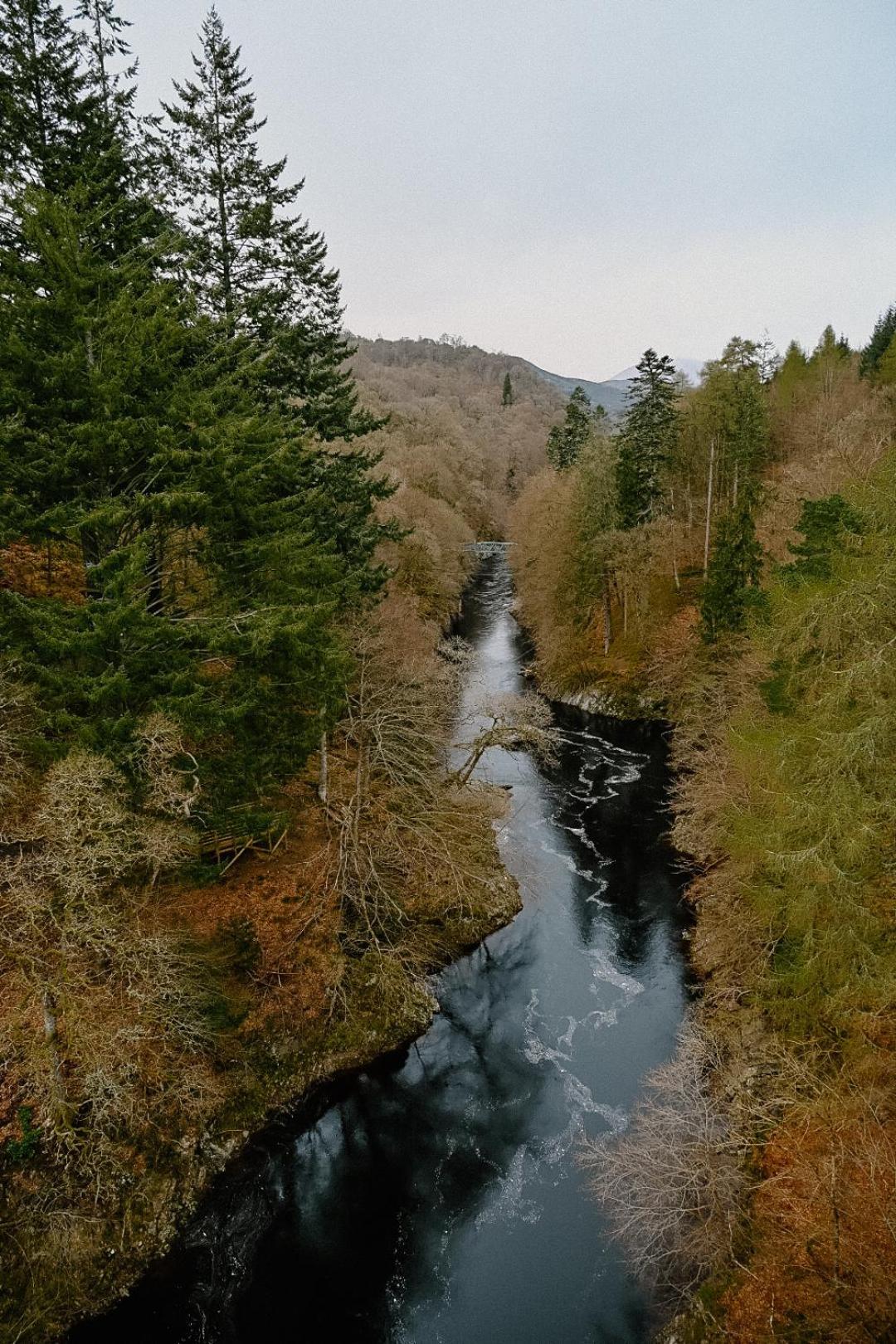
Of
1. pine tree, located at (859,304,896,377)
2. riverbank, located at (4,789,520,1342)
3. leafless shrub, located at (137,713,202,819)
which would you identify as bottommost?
riverbank, located at (4,789,520,1342)

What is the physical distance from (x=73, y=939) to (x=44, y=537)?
23.3 feet

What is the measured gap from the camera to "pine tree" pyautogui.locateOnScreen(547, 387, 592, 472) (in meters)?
58.3

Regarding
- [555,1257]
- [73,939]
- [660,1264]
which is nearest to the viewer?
[73,939]

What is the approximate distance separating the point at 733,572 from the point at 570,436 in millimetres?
35814

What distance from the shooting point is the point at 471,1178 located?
47.2 ft

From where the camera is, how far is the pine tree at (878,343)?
226ft

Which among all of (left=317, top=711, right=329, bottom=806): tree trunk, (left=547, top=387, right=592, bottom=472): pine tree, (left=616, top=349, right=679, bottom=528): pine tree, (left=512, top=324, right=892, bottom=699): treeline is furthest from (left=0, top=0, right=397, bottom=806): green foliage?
(left=547, top=387, right=592, bottom=472): pine tree

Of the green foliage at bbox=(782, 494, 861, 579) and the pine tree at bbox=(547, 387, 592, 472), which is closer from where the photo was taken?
the green foliage at bbox=(782, 494, 861, 579)

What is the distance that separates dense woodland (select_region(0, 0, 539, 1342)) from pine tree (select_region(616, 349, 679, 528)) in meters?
28.7

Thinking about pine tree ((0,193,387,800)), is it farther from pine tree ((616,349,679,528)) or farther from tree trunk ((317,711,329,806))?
pine tree ((616,349,679,528))

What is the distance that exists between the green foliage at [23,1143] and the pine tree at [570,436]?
53.6 m

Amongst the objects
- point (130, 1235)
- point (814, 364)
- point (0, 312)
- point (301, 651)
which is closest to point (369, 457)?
point (301, 651)

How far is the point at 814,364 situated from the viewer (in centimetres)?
6147

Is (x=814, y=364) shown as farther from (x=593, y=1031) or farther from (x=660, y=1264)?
(x=660, y=1264)
